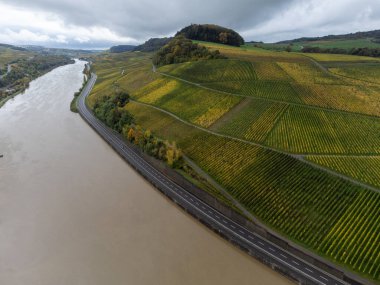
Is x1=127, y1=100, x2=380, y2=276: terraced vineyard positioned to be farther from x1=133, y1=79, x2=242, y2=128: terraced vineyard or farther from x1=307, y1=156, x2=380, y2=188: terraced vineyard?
x1=133, y1=79, x2=242, y2=128: terraced vineyard

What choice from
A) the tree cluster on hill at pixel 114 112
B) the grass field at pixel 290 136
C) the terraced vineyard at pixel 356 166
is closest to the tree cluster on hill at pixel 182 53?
the grass field at pixel 290 136

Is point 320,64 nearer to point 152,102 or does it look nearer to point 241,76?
point 241,76

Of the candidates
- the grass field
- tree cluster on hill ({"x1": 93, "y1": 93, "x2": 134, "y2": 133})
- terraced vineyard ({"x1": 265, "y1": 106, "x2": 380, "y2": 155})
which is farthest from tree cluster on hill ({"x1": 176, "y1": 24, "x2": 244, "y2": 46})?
terraced vineyard ({"x1": 265, "y1": 106, "x2": 380, "y2": 155})

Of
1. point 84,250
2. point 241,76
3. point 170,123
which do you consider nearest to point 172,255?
point 84,250

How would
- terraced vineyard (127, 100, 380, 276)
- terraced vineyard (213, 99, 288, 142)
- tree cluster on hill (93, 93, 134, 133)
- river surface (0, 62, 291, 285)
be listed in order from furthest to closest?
tree cluster on hill (93, 93, 134, 133)
terraced vineyard (213, 99, 288, 142)
terraced vineyard (127, 100, 380, 276)
river surface (0, 62, 291, 285)

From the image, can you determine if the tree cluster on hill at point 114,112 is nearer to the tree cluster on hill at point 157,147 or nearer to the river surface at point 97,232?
the tree cluster on hill at point 157,147
